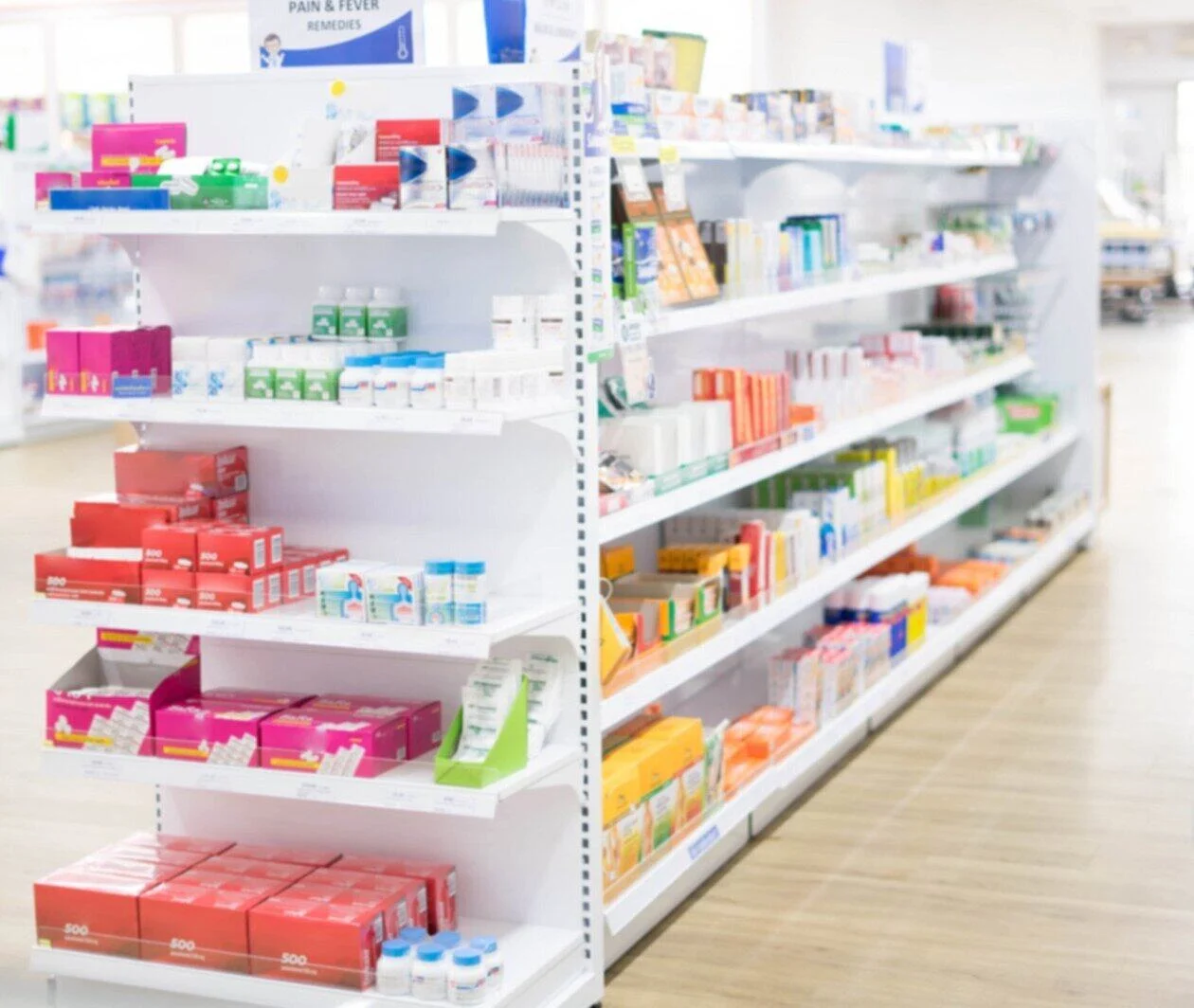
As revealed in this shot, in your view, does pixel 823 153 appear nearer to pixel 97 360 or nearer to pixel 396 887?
pixel 97 360

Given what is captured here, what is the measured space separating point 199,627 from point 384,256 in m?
0.85

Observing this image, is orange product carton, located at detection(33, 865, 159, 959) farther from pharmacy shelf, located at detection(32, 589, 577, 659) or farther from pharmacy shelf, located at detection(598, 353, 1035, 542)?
pharmacy shelf, located at detection(598, 353, 1035, 542)

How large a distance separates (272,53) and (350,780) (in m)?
1.59

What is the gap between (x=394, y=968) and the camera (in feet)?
11.4

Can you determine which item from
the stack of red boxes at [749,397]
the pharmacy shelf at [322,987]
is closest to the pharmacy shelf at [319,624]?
the pharmacy shelf at [322,987]

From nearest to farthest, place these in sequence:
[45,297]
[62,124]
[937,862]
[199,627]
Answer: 1. [199,627]
2. [937,862]
3. [45,297]
4. [62,124]

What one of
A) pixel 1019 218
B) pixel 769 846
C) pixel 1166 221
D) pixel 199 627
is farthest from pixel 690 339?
pixel 1166 221

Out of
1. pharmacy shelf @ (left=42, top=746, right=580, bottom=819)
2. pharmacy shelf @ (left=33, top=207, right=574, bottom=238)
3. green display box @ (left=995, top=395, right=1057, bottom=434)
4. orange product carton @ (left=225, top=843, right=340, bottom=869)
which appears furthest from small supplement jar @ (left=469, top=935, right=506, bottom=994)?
green display box @ (left=995, top=395, right=1057, bottom=434)

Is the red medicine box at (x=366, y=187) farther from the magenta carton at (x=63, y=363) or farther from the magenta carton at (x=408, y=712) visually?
the magenta carton at (x=408, y=712)

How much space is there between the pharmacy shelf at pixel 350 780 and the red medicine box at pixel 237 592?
320mm

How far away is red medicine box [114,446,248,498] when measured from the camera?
3896mm

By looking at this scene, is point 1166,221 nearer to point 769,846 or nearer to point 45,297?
point 45,297

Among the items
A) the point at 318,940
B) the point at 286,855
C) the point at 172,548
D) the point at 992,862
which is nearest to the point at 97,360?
the point at 172,548

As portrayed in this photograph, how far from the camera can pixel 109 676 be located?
412cm
